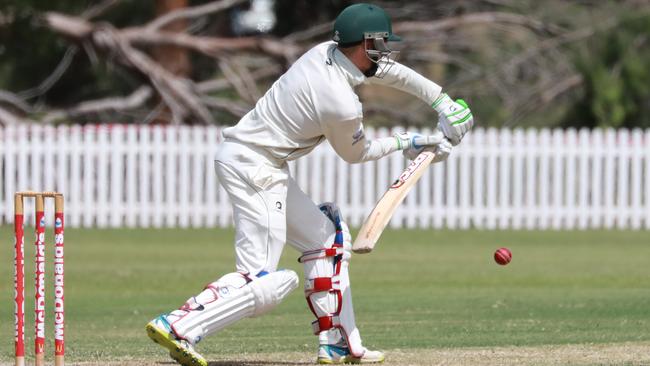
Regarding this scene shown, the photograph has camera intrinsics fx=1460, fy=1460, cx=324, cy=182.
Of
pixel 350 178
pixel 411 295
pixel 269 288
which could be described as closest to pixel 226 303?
pixel 269 288

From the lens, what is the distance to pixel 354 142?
7.26 meters

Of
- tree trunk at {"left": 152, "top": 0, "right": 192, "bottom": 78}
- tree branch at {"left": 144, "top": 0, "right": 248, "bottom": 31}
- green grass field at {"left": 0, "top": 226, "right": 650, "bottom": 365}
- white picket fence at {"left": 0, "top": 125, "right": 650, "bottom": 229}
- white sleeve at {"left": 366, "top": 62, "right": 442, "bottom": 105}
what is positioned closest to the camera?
white sleeve at {"left": 366, "top": 62, "right": 442, "bottom": 105}

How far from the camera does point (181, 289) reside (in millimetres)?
13062

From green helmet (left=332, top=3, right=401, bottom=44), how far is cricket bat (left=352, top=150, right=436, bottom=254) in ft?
2.45

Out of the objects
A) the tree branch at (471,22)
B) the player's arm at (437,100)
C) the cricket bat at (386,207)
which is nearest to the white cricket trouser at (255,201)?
the cricket bat at (386,207)

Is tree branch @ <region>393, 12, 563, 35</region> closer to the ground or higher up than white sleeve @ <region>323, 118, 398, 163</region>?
higher up

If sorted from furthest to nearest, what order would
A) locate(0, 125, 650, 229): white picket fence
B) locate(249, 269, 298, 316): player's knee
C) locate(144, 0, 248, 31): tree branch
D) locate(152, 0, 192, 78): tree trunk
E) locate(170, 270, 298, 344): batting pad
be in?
locate(152, 0, 192, 78): tree trunk < locate(144, 0, 248, 31): tree branch < locate(0, 125, 650, 229): white picket fence < locate(249, 269, 298, 316): player's knee < locate(170, 270, 298, 344): batting pad

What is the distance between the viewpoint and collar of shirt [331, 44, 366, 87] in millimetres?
7242

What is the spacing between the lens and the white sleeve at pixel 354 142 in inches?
282

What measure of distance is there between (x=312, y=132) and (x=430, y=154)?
0.77 metres

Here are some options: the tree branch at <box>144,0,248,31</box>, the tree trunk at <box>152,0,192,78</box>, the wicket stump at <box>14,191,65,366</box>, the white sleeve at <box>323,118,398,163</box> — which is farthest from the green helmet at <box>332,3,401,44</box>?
the tree trunk at <box>152,0,192,78</box>

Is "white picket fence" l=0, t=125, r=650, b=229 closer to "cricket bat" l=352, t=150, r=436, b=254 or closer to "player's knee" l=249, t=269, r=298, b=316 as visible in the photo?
"cricket bat" l=352, t=150, r=436, b=254

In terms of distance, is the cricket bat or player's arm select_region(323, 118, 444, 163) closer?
player's arm select_region(323, 118, 444, 163)

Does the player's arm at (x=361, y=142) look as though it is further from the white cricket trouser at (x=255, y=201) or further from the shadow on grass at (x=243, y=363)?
the shadow on grass at (x=243, y=363)
